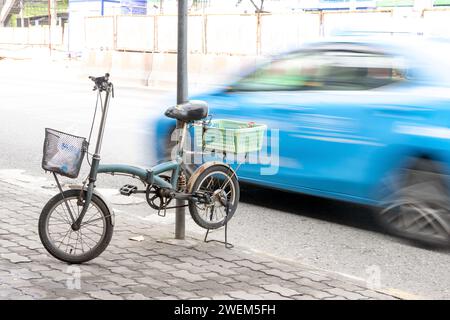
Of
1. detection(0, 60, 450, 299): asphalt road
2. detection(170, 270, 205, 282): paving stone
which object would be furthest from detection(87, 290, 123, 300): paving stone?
detection(0, 60, 450, 299): asphalt road

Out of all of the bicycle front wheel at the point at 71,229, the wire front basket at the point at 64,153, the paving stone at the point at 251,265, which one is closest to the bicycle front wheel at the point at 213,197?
the paving stone at the point at 251,265

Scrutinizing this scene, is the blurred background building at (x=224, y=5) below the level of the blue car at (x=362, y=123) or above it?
above

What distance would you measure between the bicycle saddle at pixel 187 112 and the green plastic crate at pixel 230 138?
0.59 ft

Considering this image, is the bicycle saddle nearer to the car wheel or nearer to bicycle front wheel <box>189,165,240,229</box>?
bicycle front wheel <box>189,165,240,229</box>

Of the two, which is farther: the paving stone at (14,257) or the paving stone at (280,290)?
the paving stone at (14,257)

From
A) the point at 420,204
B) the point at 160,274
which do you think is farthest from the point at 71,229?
the point at 420,204

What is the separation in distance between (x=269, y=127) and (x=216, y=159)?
2.90ft

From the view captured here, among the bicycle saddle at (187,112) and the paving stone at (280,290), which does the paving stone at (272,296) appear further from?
the bicycle saddle at (187,112)

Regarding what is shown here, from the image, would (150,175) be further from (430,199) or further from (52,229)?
(430,199)

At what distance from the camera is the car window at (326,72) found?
20.2 ft

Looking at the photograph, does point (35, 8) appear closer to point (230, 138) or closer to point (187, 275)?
point (230, 138)

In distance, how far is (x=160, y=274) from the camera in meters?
4.67

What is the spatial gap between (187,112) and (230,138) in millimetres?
391

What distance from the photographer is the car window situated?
6.16m
